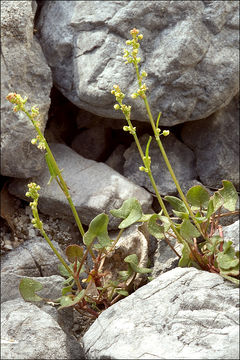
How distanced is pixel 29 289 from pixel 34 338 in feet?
0.96

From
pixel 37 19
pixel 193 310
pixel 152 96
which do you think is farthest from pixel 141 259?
pixel 37 19

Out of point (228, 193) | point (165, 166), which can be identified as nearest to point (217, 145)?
point (165, 166)

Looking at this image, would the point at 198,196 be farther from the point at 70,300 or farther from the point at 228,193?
the point at 70,300

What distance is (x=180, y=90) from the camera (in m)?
3.29

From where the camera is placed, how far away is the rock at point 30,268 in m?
2.80

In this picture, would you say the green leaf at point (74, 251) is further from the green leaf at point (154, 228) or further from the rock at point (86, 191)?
the rock at point (86, 191)

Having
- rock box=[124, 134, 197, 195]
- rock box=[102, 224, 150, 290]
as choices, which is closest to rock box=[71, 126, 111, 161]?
rock box=[124, 134, 197, 195]

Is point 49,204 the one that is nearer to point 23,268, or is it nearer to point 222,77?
point 23,268

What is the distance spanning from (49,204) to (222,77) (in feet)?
4.34

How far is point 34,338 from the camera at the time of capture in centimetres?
227

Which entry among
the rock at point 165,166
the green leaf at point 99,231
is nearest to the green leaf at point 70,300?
the green leaf at point 99,231

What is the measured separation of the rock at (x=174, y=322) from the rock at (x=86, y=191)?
987 millimetres

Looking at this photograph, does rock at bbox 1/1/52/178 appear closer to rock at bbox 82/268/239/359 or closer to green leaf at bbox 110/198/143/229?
green leaf at bbox 110/198/143/229

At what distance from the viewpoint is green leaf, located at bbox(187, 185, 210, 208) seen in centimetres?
255
